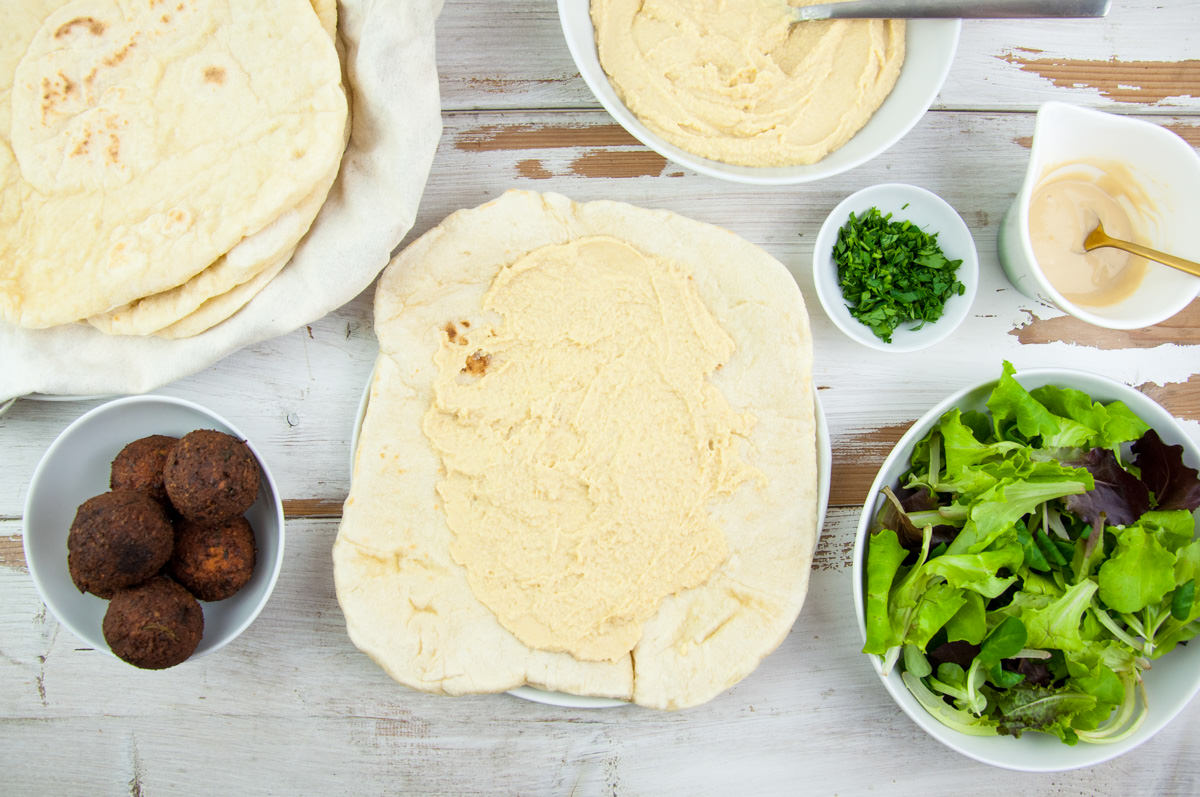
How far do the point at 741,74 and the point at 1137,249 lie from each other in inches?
37.9

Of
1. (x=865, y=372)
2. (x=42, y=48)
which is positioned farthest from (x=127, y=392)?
(x=865, y=372)

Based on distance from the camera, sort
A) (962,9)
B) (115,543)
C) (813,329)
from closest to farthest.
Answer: (115,543) < (962,9) < (813,329)

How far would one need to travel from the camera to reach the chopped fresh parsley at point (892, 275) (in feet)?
6.20

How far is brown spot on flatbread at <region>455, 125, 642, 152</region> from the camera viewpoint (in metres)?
2.03

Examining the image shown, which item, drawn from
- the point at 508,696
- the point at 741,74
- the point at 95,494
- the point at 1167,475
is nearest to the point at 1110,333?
the point at 1167,475

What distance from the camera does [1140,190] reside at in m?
1.90

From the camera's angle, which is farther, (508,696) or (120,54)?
(508,696)

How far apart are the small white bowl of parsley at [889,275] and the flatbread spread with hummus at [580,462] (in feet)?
0.47

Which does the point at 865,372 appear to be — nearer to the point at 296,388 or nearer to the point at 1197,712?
the point at 1197,712

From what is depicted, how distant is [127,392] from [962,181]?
2.05 m

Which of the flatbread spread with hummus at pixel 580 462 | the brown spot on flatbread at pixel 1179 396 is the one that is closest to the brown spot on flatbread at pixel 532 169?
the flatbread spread with hummus at pixel 580 462

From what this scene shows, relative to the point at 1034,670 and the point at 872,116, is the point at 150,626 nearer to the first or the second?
the point at 1034,670

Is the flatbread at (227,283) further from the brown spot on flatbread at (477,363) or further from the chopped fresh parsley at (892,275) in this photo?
the chopped fresh parsley at (892,275)

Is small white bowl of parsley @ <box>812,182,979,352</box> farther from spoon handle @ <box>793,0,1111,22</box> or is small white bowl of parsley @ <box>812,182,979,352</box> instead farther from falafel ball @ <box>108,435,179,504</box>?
falafel ball @ <box>108,435,179,504</box>
